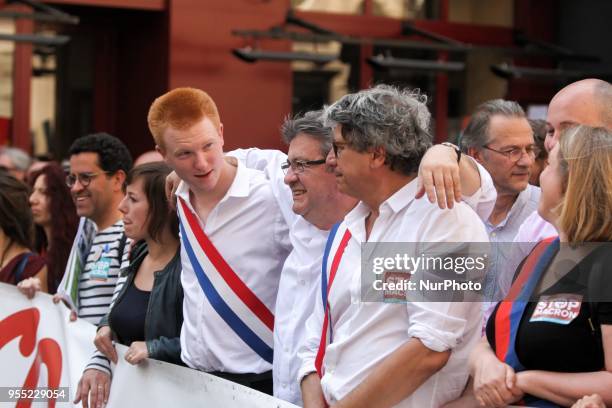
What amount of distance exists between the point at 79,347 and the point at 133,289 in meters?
0.67

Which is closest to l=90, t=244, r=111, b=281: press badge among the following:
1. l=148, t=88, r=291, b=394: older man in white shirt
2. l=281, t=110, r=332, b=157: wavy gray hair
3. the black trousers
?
l=148, t=88, r=291, b=394: older man in white shirt

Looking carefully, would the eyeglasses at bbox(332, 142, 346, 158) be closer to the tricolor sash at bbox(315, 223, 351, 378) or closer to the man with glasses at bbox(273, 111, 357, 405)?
the tricolor sash at bbox(315, 223, 351, 378)

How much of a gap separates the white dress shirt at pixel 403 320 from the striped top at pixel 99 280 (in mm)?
1922

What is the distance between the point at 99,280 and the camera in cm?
529

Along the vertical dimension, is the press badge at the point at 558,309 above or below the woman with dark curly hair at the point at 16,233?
above

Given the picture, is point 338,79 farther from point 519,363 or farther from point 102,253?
point 519,363

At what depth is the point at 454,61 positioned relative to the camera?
1169 centimetres

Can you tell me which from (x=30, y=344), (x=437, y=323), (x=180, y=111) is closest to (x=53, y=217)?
(x=30, y=344)

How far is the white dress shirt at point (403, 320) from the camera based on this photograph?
330cm

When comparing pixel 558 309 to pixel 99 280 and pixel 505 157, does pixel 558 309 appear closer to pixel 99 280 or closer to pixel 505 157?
pixel 505 157

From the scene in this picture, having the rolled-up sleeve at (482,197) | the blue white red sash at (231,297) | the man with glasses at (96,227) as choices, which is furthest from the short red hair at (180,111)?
the rolled-up sleeve at (482,197)

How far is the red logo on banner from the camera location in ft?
17.8

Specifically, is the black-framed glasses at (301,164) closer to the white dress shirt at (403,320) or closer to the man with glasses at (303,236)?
the man with glasses at (303,236)

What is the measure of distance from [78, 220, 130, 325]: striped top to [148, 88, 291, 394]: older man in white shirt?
0.87 meters
